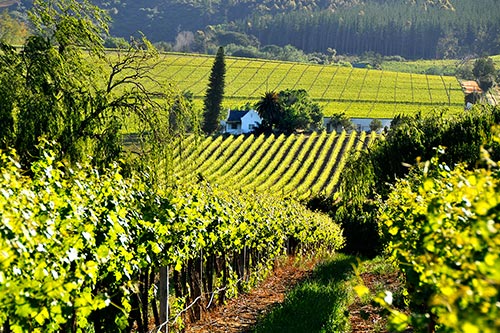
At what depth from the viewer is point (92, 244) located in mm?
5664

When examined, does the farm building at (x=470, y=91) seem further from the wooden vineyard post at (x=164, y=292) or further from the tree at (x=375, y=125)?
the wooden vineyard post at (x=164, y=292)

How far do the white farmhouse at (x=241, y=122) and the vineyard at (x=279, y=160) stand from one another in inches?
354

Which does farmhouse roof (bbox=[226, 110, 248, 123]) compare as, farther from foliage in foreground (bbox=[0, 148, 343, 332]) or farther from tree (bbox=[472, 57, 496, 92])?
foliage in foreground (bbox=[0, 148, 343, 332])

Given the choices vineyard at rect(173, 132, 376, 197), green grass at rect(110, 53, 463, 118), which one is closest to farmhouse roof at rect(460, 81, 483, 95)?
green grass at rect(110, 53, 463, 118)

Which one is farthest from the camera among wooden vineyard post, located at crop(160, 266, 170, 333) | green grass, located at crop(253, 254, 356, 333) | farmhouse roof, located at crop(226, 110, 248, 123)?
farmhouse roof, located at crop(226, 110, 248, 123)

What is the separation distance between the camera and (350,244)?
127 feet

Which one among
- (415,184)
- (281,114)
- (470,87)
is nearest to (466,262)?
(415,184)

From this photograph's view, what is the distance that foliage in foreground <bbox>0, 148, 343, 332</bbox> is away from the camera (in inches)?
168

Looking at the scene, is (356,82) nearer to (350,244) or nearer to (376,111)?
(376,111)

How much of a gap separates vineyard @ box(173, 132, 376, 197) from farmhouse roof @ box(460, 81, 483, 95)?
51025 millimetres

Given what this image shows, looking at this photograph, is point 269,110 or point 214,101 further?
point 214,101

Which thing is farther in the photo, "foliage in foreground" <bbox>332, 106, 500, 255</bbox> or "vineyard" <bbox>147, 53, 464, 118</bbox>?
"vineyard" <bbox>147, 53, 464, 118</bbox>

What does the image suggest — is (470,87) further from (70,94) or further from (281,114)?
(70,94)

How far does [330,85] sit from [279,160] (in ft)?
205
